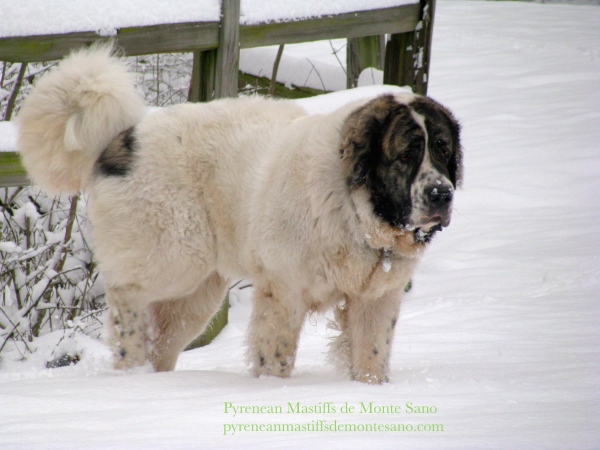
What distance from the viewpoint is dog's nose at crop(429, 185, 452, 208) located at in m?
3.12

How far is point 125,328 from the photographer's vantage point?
3.82 metres

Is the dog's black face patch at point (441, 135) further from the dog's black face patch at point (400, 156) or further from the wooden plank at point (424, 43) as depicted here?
the wooden plank at point (424, 43)

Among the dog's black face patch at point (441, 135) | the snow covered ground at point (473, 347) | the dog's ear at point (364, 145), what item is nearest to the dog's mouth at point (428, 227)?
the dog's black face patch at point (441, 135)

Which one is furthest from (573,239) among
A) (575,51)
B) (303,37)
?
(575,51)

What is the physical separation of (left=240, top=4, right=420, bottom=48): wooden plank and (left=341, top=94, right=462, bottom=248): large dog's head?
1708 millimetres

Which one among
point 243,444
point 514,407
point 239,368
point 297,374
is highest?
point 243,444

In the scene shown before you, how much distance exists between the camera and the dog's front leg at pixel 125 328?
3.82m

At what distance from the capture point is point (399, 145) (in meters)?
3.21

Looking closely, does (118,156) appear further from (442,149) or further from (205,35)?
(442,149)

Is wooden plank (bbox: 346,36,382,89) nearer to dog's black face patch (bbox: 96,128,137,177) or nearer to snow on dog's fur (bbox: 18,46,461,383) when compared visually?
snow on dog's fur (bbox: 18,46,461,383)

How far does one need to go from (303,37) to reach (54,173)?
2.07m

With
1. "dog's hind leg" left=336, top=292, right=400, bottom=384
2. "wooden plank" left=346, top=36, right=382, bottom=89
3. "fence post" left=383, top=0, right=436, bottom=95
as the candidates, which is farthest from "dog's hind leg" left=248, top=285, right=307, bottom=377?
"wooden plank" left=346, top=36, right=382, bottom=89

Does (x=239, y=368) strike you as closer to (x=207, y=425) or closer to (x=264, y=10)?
(x=207, y=425)

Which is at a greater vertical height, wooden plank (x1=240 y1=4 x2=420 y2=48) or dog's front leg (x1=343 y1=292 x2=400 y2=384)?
wooden plank (x1=240 y1=4 x2=420 y2=48)
